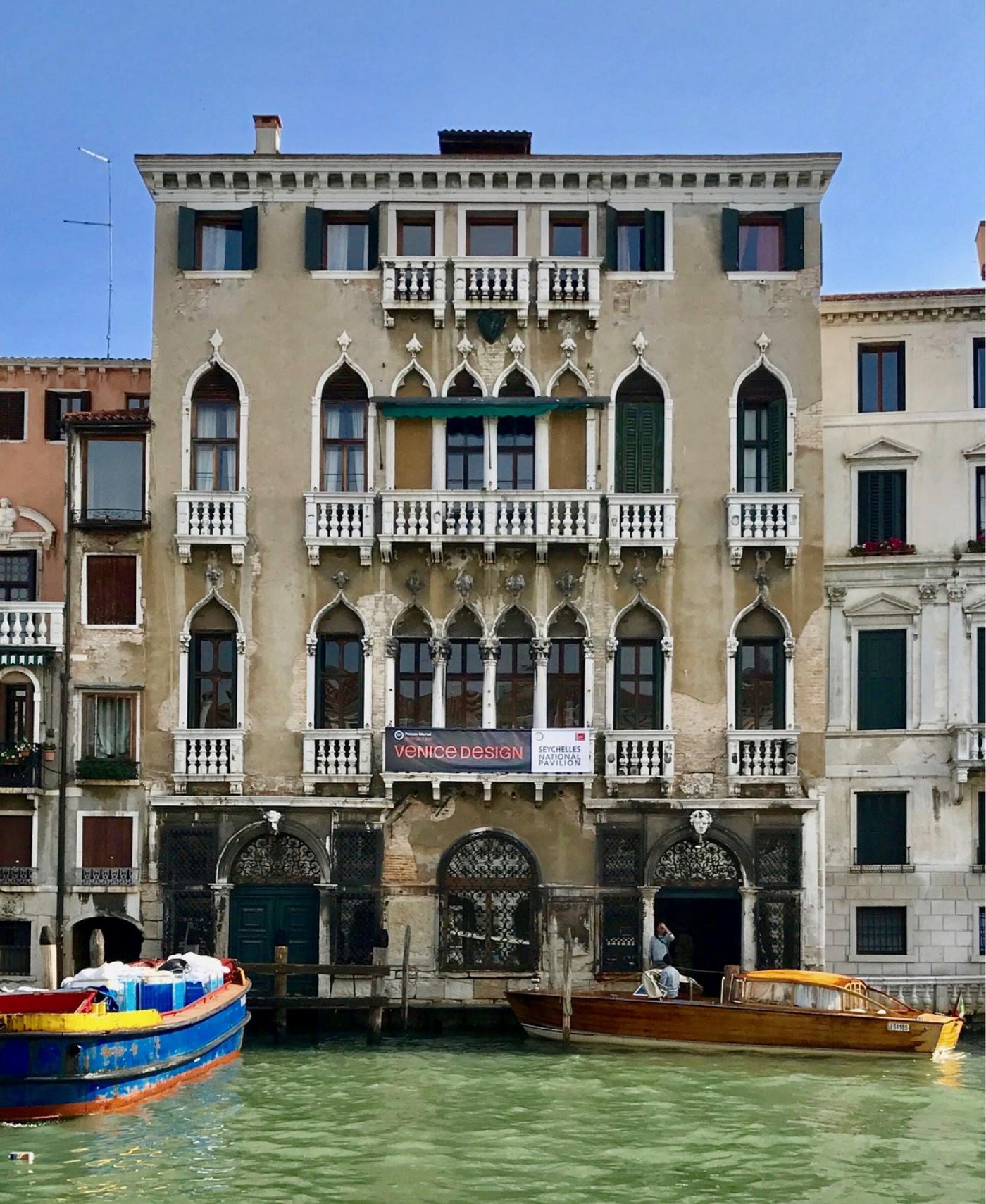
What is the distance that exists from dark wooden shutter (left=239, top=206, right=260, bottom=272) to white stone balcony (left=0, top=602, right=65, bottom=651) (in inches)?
232

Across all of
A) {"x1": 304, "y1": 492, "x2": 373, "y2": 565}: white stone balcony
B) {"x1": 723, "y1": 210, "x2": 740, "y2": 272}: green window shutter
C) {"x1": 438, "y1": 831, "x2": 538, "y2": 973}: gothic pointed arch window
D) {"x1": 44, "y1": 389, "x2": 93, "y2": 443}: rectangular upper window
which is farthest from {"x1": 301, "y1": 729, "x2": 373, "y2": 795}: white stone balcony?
{"x1": 723, "y1": 210, "x2": 740, "y2": 272}: green window shutter

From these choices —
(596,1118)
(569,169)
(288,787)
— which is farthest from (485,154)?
(596,1118)

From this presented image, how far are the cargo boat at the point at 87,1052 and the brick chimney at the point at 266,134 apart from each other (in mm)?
13526

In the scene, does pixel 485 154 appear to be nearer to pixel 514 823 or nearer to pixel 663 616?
pixel 663 616

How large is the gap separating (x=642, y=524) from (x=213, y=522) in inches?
253

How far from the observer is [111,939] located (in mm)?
24812

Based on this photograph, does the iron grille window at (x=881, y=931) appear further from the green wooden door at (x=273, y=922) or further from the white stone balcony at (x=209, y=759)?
the white stone balcony at (x=209, y=759)

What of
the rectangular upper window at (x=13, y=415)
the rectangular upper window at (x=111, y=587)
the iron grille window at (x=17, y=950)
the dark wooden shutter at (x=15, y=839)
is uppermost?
the rectangular upper window at (x=13, y=415)

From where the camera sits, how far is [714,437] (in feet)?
79.9

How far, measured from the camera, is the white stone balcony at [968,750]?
2488cm

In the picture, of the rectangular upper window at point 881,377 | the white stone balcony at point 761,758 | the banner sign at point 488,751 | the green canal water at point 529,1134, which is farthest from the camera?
the rectangular upper window at point 881,377

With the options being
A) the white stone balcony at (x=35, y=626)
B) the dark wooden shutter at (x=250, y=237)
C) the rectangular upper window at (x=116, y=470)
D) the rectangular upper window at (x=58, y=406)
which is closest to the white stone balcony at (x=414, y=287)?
the dark wooden shutter at (x=250, y=237)

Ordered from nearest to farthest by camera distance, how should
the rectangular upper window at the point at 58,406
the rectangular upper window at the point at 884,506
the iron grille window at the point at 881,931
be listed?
1. the iron grille window at the point at 881,931
2. the rectangular upper window at the point at 884,506
3. the rectangular upper window at the point at 58,406

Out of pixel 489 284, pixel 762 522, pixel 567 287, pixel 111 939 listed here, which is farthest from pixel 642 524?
pixel 111 939
